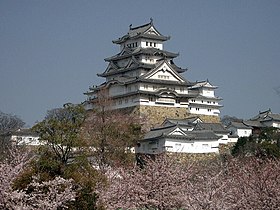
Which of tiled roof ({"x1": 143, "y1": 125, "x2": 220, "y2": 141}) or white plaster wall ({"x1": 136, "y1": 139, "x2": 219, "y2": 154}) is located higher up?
tiled roof ({"x1": 143, "y1": 125, "x2": 220, "y2": 141})

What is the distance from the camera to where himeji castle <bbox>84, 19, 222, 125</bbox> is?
136 feet

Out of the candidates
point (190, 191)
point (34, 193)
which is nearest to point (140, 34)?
point (190, 191)

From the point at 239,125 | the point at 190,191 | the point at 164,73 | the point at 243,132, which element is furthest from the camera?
the point at 239,125

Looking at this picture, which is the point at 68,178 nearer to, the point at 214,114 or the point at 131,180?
the point at 131,180

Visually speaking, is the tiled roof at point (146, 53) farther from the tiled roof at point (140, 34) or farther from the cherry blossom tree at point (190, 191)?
the cherry blossom tree at point (190, 191)

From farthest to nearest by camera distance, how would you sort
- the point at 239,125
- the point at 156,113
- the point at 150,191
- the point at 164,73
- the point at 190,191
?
the point at 239,125 → the point at 164,73 → the point at 156,113 → the point at 150,191 → the point at 190,191

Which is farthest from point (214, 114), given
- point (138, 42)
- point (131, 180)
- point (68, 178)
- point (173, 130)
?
point (68, 178)

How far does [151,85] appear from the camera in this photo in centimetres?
4197

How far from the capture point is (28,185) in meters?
12.4

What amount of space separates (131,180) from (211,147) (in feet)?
67.3

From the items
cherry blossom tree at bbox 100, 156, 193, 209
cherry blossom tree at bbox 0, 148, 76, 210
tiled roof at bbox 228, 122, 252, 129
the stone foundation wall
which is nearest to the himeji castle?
the stone foundation wall

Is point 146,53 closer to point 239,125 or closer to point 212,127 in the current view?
point 212,127

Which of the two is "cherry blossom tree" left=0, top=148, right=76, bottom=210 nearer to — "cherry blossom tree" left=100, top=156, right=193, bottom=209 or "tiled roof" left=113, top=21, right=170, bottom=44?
"cherry blossom tree" left=100, top=156, right=193, bottom=209

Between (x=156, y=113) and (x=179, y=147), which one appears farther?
(x=156, y=113)
